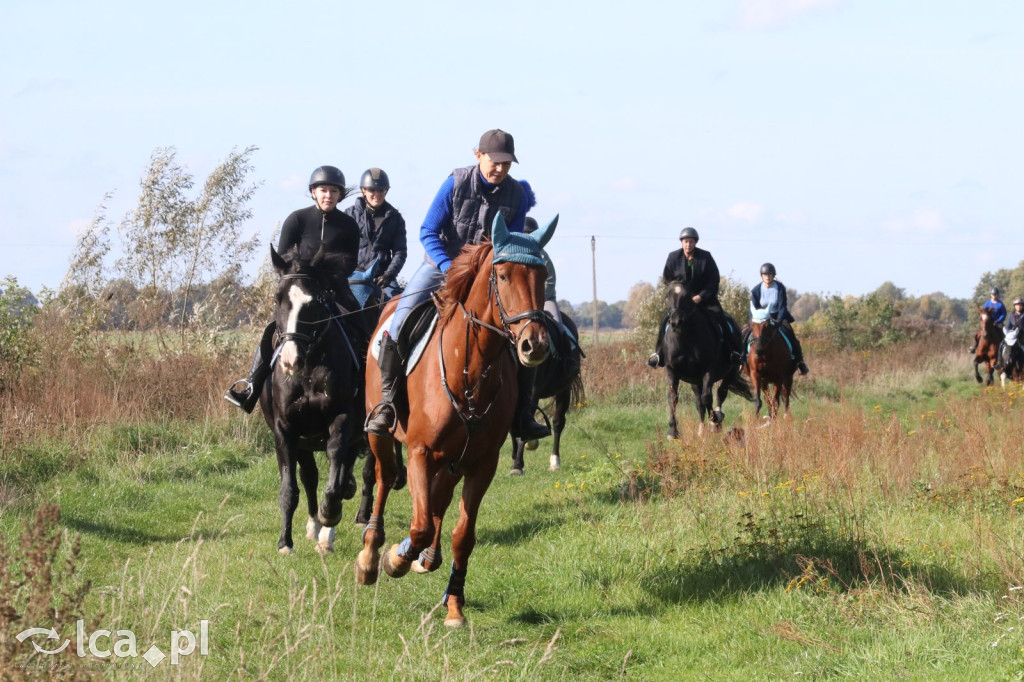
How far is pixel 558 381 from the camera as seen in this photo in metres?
12.6

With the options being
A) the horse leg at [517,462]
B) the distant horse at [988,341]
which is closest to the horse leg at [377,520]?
the horse leg at [517,462]

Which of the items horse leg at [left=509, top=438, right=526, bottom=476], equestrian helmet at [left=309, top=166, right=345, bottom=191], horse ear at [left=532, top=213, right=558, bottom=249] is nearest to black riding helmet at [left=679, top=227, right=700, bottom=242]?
horse leg at [left=509, top=438, right=526, bottom=476]

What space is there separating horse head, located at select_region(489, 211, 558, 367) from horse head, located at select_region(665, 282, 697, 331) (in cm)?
1097

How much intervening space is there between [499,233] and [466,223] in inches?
64.6

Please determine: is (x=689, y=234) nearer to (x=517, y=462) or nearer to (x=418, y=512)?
(x=517, y=462)

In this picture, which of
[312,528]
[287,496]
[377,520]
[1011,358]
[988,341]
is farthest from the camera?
[988,341]

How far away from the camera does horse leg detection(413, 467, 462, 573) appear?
7164 millimetres

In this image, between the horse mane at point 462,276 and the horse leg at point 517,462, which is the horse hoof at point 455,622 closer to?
the horse mane at point 462,276

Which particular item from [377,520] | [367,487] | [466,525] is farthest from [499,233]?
[367,487]

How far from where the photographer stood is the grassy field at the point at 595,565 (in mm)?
5586

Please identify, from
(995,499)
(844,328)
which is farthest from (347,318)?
(844,328)

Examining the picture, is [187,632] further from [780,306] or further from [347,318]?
[780,306]

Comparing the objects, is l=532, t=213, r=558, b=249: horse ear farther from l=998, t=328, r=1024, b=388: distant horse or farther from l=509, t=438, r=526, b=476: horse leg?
l=998, t=328, r=1024, b=388: distant horse

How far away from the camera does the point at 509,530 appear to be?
10039mm
